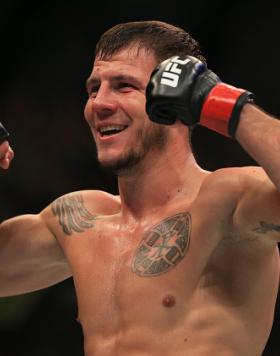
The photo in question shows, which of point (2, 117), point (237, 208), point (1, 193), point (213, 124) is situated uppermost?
point (213, 124)

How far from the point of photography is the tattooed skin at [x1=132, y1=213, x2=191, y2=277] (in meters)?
1.98

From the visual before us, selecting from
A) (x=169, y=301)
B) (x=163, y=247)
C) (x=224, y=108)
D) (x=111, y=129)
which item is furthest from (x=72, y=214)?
(x=224, y=108)

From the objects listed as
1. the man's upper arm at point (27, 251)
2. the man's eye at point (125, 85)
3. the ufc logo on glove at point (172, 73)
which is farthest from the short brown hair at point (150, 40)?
the man's upper arm at point (27, 251)

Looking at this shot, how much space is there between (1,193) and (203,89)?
258 cm

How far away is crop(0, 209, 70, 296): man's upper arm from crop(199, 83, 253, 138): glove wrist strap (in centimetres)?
83

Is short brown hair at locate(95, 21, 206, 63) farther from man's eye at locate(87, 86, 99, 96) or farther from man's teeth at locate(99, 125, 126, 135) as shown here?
man's teeth at locate(99, 125, 126, 135)

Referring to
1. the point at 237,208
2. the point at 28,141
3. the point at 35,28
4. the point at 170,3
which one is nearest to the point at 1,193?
the point at 28,141

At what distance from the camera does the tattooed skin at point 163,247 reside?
1.98 m

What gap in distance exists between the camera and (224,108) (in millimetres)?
1771

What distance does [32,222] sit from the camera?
2459mm

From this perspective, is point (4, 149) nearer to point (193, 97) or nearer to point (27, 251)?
point (27, 251)

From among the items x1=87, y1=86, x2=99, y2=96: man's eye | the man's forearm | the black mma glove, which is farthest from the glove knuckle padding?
x1=87, y1=86, x2=99, y2=96: man's eye

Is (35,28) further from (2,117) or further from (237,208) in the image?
(237,208)

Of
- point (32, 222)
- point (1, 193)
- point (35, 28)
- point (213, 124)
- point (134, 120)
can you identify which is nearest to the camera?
point (213, 124)
